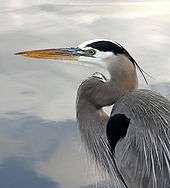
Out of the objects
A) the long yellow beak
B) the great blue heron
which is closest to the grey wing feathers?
the great blue heron

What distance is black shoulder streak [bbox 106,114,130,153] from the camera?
2473mm

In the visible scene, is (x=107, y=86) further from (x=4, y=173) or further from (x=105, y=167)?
(x=4, y=173)

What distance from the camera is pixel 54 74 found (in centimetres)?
417

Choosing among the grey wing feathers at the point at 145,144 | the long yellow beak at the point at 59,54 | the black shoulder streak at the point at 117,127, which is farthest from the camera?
the long yellow beak at the point at 59,54

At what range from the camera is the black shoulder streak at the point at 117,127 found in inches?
97.3

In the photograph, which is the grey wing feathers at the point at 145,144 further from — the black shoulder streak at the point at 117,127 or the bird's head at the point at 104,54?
the bird's head at the point at 104,54

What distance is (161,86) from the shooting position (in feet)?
13.1

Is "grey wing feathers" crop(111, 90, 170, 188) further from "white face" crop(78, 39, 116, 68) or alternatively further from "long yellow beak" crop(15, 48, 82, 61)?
"long yellow beak" crop(15, 48, 82, 61)

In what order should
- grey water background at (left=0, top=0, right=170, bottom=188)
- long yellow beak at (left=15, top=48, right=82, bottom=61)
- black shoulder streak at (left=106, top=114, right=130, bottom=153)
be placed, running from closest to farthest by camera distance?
black shoulder streak at (left=106, top=114, right=130, bottom=153) → long yellow beak at (left=15, top=48, right=82, bottom=61) → grey water background at (left=0, top=0, right=170, bottom=188)

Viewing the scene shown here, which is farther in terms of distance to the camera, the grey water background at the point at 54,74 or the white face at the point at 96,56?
the grey water background at the point at 54,74

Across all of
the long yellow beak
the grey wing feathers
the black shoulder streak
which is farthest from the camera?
the long yellow beak

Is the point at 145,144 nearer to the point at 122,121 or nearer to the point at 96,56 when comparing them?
the point at 122,121

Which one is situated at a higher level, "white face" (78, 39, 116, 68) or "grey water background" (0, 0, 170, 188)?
"white face" (78, 39, 116, 68)

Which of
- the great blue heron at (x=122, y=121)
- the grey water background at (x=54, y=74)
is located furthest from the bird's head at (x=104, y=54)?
the grey water background at (x=54, y=74)
